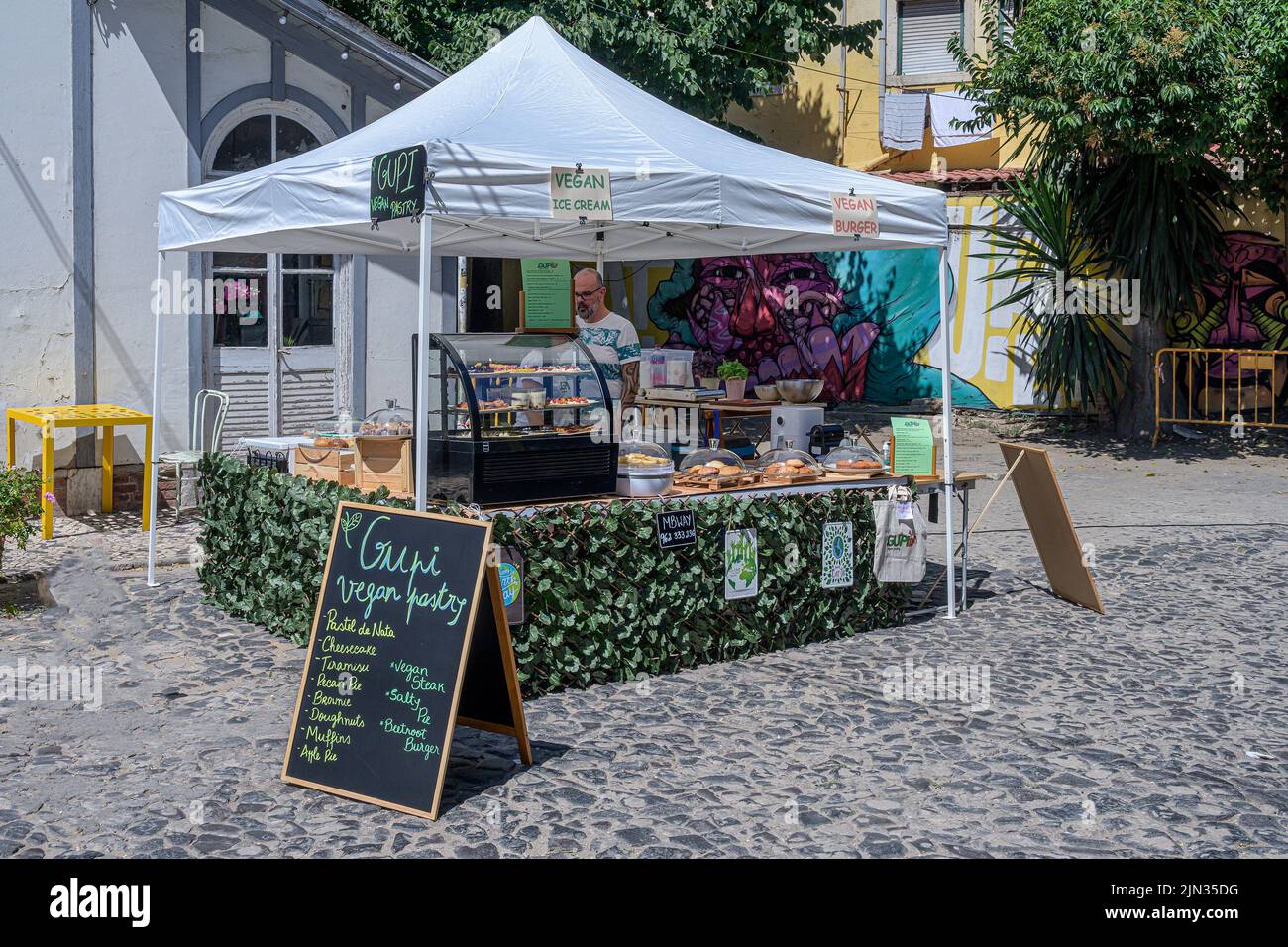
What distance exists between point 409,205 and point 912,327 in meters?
14.7

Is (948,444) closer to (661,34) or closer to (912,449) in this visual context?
(912,449)

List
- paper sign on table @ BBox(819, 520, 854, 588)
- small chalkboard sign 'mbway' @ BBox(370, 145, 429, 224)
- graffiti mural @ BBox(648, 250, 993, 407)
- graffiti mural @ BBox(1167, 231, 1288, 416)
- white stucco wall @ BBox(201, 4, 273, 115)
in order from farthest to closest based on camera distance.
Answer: graffiti mural @ BBox(648, 250, 993, 407) → graffiti mural @ BBox(1167, 231, 1288, 416) → white stucco wall @ BBox(201, 4, 273, 115) → paper sign on table @ BBox(819, 520, 854, 588) → small chalkboard sign 'mbway' @ BBox(370, 145, 429, 224)

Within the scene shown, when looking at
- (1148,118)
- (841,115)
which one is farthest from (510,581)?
(841,115)

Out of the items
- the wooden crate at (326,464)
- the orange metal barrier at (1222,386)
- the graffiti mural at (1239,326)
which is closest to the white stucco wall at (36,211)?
the wooden crate at (326,464)

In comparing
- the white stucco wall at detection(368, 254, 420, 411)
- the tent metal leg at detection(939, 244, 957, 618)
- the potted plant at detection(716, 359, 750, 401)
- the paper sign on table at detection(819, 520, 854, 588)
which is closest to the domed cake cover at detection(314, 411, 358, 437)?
the paper sign on table at detection(819, 520, 854, 588)

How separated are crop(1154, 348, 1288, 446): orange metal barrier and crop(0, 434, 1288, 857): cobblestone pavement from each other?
8.44 metres

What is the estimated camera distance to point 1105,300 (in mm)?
16250

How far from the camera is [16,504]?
26.2 ft

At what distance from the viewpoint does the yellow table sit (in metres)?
9.82

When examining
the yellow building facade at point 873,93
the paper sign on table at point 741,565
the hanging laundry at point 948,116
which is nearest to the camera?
the paper sign on table at point 741,565

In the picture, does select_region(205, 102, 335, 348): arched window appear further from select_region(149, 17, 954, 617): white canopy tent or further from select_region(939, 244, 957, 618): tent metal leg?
select_region(939, 244, 957, 618): tent metal leg

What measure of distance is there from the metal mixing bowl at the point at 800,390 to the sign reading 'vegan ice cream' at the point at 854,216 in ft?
12.7

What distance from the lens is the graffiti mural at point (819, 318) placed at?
19.5 m

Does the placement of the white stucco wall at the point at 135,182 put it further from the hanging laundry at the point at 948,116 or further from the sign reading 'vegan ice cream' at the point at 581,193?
the hanging laundry at the point at 948,116
